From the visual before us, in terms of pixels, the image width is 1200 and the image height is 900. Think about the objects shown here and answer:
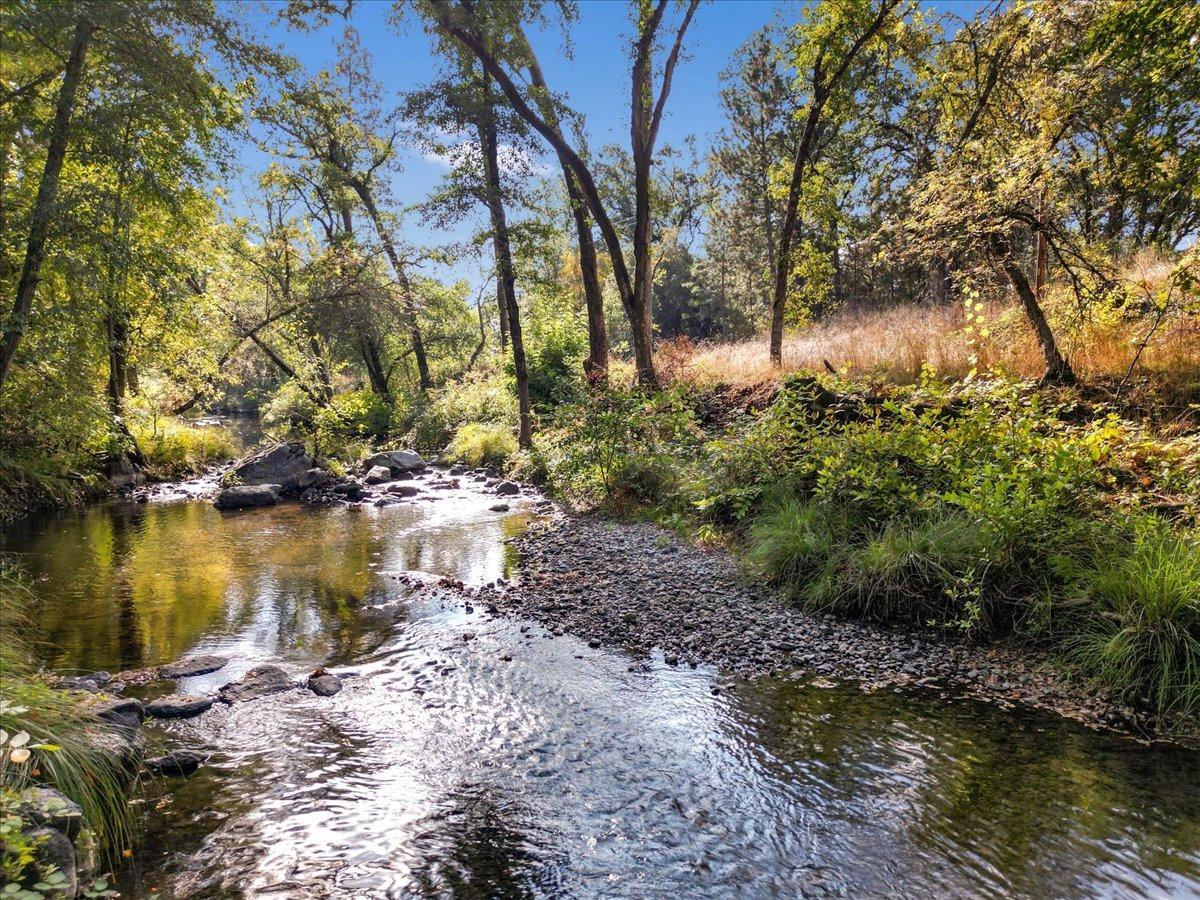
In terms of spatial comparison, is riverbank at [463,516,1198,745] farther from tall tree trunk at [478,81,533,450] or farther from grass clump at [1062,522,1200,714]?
tall tree trunk at [478,81,533,450]

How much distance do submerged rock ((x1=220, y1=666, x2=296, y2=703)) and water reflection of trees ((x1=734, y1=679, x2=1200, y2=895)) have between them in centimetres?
403

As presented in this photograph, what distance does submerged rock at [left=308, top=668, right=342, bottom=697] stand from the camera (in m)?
5.36

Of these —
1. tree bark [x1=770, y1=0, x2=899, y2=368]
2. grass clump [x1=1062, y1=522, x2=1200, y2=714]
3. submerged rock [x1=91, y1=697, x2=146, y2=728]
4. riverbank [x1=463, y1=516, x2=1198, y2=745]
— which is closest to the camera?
submerged rock [x1=91, y1=697, x2=146, y2=728]

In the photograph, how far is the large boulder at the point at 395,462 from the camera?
765 inches

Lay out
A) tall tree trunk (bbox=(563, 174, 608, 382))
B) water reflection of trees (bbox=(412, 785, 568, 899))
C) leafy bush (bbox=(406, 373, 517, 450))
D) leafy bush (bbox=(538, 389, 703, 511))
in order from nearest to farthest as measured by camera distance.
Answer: water reflection of trees (bbox=(412, 785, 568, 899)) < leafy bush (bbox=(538, 389, 703, 511)) < tall tree trunk (bbox=(563, 174, 608, 382)) < leafy bush (bbox=(406, 373, 517, 450))

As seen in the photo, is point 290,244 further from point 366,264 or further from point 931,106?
point 931,106

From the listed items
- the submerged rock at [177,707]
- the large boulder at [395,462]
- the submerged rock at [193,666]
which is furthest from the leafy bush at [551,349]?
the submerged rock at [177,707]

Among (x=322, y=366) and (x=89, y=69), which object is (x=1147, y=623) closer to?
(x=89, y=69)

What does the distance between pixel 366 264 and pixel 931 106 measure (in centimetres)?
2016

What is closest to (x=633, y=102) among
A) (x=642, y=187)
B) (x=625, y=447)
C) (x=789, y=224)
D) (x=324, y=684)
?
(x=642, y=187)

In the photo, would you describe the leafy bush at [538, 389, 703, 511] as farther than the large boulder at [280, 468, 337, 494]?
No

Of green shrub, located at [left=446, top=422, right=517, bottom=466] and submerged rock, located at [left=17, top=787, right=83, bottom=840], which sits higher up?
green shrub, located at [left=446, top=422, right=517, bottom=466]

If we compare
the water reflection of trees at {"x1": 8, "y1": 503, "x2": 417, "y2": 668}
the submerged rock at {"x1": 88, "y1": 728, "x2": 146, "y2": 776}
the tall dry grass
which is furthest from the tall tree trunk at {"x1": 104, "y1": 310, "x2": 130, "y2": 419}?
the tall dry grass

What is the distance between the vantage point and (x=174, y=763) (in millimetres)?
4156
